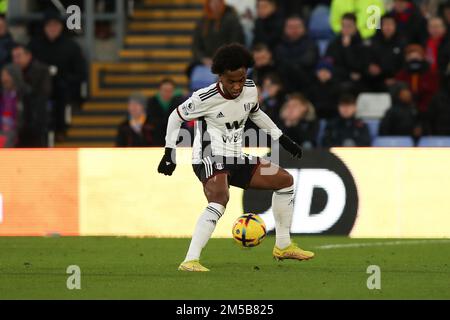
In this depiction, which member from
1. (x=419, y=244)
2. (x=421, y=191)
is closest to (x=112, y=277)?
(x=419, y=244)

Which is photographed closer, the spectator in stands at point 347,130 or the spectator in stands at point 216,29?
the spectator in stands at point 347,130

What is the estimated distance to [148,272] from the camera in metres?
11.5

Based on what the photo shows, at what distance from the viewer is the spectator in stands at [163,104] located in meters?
18.0

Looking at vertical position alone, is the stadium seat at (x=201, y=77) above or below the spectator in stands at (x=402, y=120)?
above

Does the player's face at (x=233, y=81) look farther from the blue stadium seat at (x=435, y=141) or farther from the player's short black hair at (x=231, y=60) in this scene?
the blue stadium seat at (x=435, y=141)

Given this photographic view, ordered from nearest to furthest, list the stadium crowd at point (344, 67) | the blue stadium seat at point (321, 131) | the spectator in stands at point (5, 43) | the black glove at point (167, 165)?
the black glove at point (167, 165) → the stadium crowd at point (344, 67) → the blue stadium seat at point (321, 131) → the spectator in stands at point (5, 43)

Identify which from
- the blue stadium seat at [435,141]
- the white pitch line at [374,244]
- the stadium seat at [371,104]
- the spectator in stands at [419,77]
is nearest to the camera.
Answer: the white pitch line at [374,244]

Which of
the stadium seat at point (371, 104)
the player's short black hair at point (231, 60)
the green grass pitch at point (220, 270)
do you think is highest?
the player's short black hair at point (231, 60)

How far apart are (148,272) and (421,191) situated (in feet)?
16.8

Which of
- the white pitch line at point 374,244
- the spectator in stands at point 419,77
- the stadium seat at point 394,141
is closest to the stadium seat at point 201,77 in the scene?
the stadium seat at point 394,141

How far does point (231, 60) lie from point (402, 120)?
695 cm

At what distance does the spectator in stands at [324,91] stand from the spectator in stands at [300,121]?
0.74 metres

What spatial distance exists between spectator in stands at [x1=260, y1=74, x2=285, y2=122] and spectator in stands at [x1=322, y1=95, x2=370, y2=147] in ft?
2.55

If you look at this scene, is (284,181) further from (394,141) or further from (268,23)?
(268,23)
